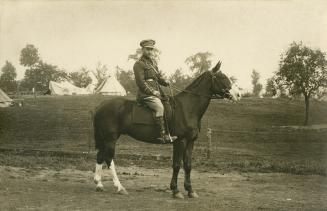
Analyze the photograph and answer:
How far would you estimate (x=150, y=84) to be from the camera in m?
8.00

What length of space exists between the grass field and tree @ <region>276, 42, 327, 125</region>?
1837 mm

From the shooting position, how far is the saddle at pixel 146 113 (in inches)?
313

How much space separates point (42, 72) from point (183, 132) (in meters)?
34.1

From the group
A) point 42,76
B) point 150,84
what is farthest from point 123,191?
point 42,76

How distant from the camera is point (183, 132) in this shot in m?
7.88

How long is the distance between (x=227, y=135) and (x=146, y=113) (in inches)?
529

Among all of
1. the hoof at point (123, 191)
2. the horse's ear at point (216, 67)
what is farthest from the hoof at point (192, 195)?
the horse's ear at point (216, 67)

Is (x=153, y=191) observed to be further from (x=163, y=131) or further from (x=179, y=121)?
(x=179, y=121)

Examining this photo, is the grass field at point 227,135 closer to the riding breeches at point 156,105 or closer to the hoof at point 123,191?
the hoof at point 123,191

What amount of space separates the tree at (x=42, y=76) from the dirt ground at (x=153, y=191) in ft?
96.0

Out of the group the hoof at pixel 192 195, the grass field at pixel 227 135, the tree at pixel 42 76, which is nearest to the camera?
the hoof at pixel 192 195

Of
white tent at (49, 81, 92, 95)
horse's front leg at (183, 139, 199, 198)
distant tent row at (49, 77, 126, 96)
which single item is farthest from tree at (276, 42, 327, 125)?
white tent at (49, 81, 92, 95)

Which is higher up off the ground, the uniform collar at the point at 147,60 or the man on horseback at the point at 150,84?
the uniform collar at the point at 147,60

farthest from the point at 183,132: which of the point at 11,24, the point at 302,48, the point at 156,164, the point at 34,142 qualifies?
the point at 302,48
